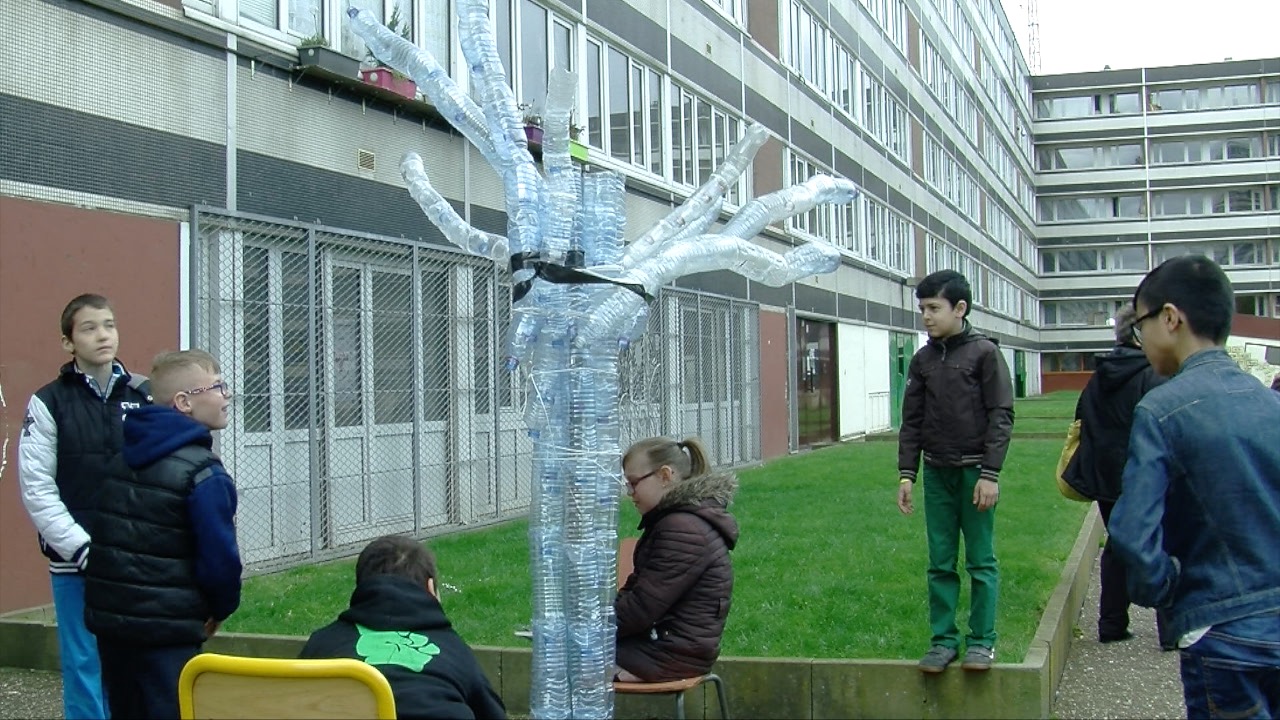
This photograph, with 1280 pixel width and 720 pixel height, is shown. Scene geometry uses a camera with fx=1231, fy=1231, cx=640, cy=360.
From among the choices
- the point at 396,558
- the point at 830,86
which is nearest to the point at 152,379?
the point at 396,558

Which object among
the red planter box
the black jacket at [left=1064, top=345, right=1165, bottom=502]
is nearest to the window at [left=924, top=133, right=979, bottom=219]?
the red planter box

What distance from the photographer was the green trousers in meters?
5.61

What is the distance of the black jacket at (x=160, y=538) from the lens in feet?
12.5

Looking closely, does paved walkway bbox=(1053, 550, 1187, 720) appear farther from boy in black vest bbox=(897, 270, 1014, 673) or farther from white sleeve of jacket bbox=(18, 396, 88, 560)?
white sleeve of jacket bbox=(18, 396, 88, 560)

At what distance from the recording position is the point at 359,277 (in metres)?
10.7

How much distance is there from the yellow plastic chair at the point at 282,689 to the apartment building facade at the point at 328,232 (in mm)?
5526

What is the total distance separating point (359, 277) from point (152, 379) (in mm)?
6766

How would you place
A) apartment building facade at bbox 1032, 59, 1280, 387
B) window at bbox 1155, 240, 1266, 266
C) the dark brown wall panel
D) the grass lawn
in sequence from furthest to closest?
1. apartment building facade at bbox 1032, 59, 1280, 387
2. window at bbox 1155, 240, 1266, 266
3. the dark brown wall panel
4. the grass lawn

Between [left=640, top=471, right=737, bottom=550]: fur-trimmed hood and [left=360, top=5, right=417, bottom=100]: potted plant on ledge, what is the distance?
6.98m

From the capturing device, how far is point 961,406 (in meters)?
5.61

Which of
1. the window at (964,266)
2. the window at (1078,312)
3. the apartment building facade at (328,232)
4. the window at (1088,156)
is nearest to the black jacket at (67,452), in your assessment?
the apartment building facade at (328,232)

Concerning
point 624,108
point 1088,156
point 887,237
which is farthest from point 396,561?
point 1088,156

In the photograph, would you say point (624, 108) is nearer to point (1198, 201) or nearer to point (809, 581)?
point (809, 581)

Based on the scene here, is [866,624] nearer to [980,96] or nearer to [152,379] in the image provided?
[152,379]
